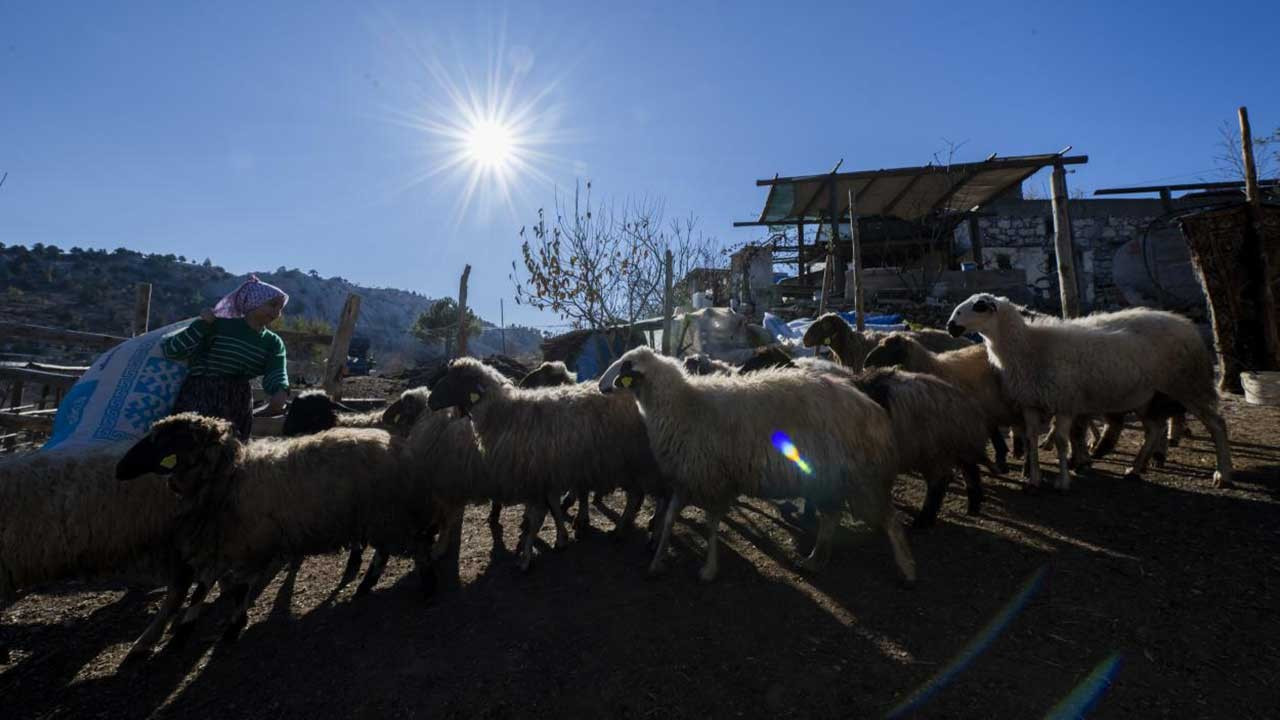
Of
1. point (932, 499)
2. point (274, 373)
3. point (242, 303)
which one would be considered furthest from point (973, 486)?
point (242, 303)

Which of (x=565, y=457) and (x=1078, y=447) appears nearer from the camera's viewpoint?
(x=565, y=457)

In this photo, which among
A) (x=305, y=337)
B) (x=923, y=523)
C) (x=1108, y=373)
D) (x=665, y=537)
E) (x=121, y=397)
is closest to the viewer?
(x=665, y=537)

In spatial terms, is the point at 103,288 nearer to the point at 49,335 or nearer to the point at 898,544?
Result: the point at 49,335

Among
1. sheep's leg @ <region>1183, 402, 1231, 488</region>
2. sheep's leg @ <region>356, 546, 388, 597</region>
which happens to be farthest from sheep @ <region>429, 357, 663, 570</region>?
sheep's leg @ <region>1183, 402, 1231, 488</region>

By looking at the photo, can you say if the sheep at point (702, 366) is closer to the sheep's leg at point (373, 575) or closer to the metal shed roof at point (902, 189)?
the sheep's leg at point (373, 575)

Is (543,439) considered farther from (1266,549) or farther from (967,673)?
(1266,549)

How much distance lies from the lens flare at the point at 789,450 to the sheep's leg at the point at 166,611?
453cm

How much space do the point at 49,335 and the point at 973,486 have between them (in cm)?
1082

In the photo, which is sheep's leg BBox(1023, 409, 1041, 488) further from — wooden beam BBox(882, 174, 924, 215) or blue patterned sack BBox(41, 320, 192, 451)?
wooden beam BBox(882, 174, 924, 215)

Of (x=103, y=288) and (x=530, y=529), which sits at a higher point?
(x=103, y=288)

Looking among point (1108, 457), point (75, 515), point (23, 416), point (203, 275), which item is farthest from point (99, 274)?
point (1108, 457)

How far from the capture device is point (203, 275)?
58469mm

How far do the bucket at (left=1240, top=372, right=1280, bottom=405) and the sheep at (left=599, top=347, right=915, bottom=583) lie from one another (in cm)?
777

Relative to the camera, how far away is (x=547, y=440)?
186 inches
